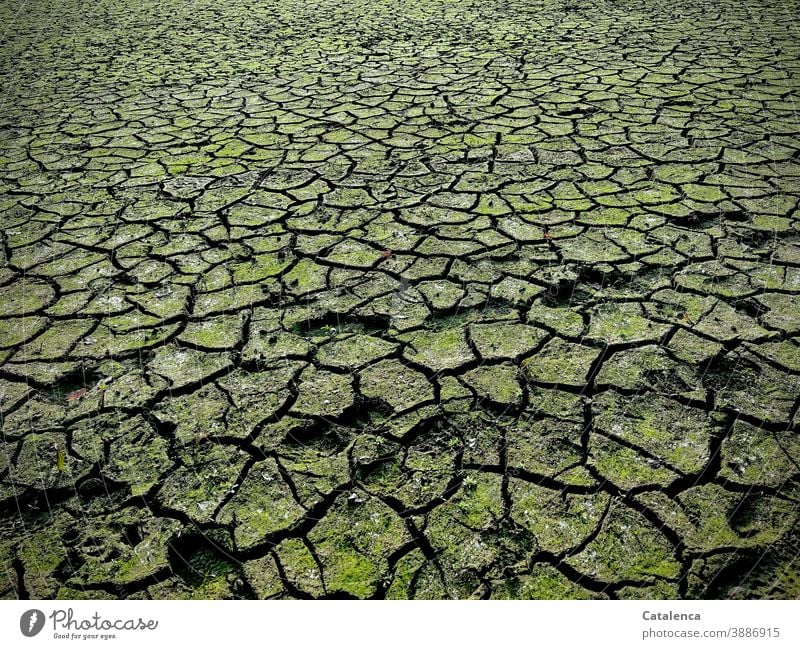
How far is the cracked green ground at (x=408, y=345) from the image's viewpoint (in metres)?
1.46

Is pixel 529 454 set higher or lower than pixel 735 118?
lower

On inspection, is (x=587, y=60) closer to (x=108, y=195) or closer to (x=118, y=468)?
(x=108, y=195)

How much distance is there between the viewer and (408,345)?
2084mm

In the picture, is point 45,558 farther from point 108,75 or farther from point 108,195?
point 108,75

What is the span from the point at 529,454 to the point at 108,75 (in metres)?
Result: 5.44

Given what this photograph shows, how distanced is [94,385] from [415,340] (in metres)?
1.09

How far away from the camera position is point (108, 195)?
322 centimetres

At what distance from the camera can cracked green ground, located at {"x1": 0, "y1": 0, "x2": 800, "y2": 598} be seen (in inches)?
57.4

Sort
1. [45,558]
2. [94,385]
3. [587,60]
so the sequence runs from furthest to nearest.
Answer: [587,60]
[94,385]
[45,558]
